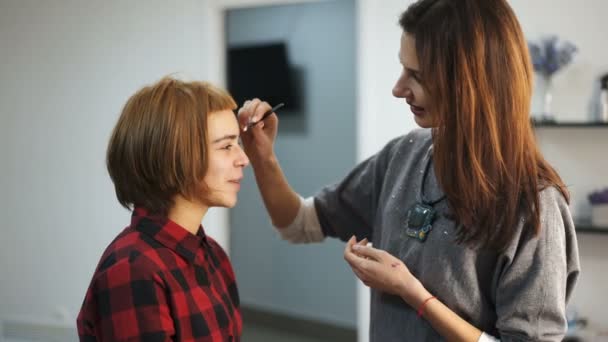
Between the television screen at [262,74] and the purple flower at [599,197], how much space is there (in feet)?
5.10

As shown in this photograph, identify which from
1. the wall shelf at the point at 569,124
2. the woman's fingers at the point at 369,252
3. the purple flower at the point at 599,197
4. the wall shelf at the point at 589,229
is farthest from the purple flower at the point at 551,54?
the woman's fingers at the point at 369,252

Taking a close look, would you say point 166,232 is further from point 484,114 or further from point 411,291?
point 484,114

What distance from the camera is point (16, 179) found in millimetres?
3697

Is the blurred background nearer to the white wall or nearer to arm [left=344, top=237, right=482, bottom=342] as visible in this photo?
the white wall

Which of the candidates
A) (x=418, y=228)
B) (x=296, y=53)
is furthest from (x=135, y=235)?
(x=296, y=53)

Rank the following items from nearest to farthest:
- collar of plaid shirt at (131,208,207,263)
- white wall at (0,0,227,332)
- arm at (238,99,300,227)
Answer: collar of plaid shirt at (131,208,207,263) < arm at (238,99,300,227) < white wall at (0,0,227,332)

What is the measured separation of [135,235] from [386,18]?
6.41 ft

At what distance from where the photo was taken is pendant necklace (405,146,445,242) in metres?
1.13

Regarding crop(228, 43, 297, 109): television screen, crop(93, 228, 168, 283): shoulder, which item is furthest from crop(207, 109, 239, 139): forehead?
crop(228, 43, 297, 109): television screen

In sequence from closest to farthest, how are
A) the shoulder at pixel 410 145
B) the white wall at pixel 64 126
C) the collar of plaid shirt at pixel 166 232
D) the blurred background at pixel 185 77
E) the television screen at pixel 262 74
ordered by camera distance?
the collar of plaid shirt at pixel 166 232 < the shoulder at pixel 410 145 < the blurred background at pixel 185 77 < the television screen at pixel 262 74 < the white wall at pixel 64 126

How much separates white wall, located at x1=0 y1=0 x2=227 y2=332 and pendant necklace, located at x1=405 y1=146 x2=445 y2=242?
7.37 ft

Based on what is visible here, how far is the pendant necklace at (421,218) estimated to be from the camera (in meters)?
1.13

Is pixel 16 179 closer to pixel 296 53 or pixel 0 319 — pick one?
pixel 0 319

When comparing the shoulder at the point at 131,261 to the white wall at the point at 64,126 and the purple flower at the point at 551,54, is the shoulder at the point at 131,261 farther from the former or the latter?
the white wall at the point at 64,126
